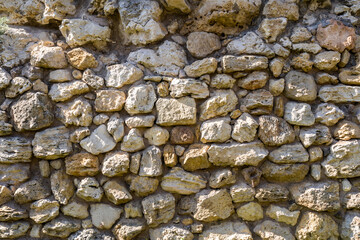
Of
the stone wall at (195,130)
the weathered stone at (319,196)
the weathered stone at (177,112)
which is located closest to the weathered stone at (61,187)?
the stone wall at (195,130)

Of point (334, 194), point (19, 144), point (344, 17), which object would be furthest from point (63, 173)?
point (344, 17)

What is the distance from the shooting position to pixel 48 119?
2053 millimetres

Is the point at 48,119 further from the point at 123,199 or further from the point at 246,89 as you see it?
the point at 246,89

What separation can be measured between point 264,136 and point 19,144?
1.62 metres

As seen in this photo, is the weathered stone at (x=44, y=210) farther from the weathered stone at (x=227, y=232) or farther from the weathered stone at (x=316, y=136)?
the weathered stone at (x=316, y=136)

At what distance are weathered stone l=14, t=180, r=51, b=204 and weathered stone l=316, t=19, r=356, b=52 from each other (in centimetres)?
211

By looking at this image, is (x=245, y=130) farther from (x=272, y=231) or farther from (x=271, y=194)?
(x=272, y=231)

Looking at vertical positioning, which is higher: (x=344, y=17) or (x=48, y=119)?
(x=344, y=17)

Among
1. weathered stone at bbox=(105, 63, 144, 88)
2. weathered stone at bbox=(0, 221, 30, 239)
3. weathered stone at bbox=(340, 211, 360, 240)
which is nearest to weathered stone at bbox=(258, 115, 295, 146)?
weathered stone at bbox=(340, 211, 360, 240)

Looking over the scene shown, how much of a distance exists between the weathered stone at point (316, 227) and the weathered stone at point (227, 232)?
330mm

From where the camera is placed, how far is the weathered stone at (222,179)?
1.97 m

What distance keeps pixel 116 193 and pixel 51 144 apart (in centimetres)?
54

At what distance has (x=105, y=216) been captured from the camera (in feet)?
6.59

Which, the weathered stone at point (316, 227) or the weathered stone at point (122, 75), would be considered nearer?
the weathered stone at point (316, 227)
